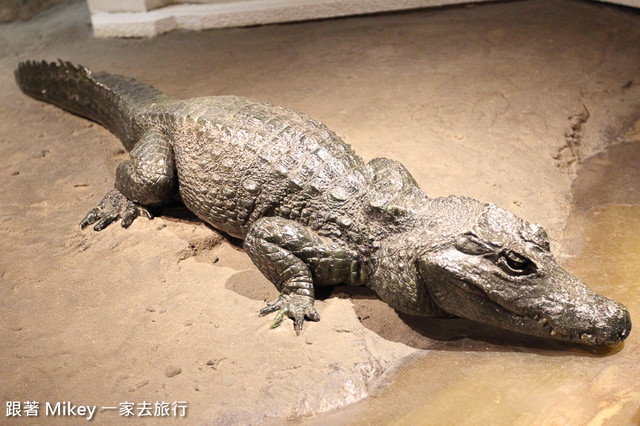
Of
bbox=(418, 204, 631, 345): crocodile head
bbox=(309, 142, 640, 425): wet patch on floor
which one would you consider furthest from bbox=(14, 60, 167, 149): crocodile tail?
bbox=(309, 142, 640, 425): wet patch on floor

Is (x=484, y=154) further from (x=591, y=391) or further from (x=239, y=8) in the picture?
(x=239, y=8)

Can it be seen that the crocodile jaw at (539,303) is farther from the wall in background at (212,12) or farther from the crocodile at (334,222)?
the wall in background at (212,12)

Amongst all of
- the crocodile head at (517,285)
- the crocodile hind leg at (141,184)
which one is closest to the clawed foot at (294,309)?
the crocodile head at (517,285)

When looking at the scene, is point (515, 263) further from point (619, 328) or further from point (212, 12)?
point (212, 12)

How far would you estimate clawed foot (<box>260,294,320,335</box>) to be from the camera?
3.71 m

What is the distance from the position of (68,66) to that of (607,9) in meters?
6.52

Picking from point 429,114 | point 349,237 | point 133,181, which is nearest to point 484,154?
point 429,114

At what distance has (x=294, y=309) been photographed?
3752mm

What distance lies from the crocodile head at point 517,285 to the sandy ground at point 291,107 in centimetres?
27

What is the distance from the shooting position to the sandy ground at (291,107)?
11.3ft

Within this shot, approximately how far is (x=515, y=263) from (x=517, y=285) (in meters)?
0.13

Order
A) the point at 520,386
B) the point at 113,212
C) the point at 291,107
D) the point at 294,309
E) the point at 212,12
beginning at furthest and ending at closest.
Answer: the point at 212,12
the point at 291,107
the point at 113,212
the point at 294,309
the point at 520,386

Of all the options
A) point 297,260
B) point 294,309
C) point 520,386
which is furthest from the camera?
point 297,260

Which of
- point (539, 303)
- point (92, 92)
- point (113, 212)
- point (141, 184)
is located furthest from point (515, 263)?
point (92, 92)
